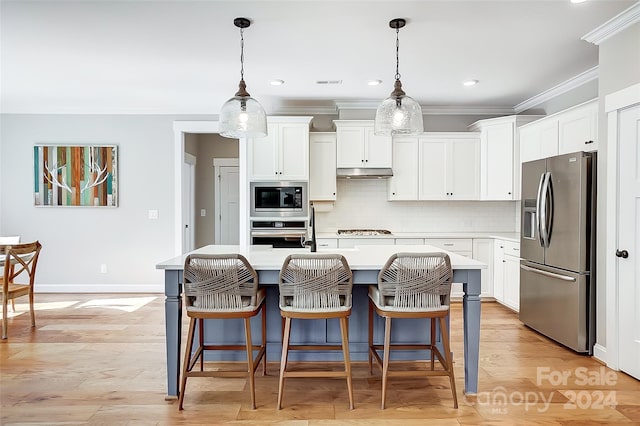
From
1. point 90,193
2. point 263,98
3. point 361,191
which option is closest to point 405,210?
point 361,191

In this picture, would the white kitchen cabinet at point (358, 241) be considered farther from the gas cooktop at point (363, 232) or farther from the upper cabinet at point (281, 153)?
the upper cabinet at point (281, 153)

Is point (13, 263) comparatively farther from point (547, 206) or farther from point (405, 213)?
point (547, 206)

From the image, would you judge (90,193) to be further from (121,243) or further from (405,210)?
(405,210)

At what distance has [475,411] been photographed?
2469 millimetres

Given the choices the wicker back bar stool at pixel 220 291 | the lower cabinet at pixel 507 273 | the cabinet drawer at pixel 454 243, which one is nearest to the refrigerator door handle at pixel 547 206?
the lower cabinet at pixel 507 273

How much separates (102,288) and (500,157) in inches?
214

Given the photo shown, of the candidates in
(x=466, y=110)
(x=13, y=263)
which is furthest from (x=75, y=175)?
(x=466, y=110)

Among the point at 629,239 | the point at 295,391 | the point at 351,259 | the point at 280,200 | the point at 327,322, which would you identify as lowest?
the point at 295,391

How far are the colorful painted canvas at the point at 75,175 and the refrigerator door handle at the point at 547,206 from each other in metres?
5.12

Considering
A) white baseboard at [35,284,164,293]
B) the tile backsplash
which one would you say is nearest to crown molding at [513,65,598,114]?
the tile backsplash

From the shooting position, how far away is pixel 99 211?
5.73 metres

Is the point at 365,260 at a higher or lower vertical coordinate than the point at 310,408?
higher

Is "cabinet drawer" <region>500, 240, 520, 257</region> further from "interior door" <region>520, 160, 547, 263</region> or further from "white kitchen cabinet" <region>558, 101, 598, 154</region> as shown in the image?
"white kitchen cabinet" <region>558, 101, 598, 154</region>

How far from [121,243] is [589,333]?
542cm
